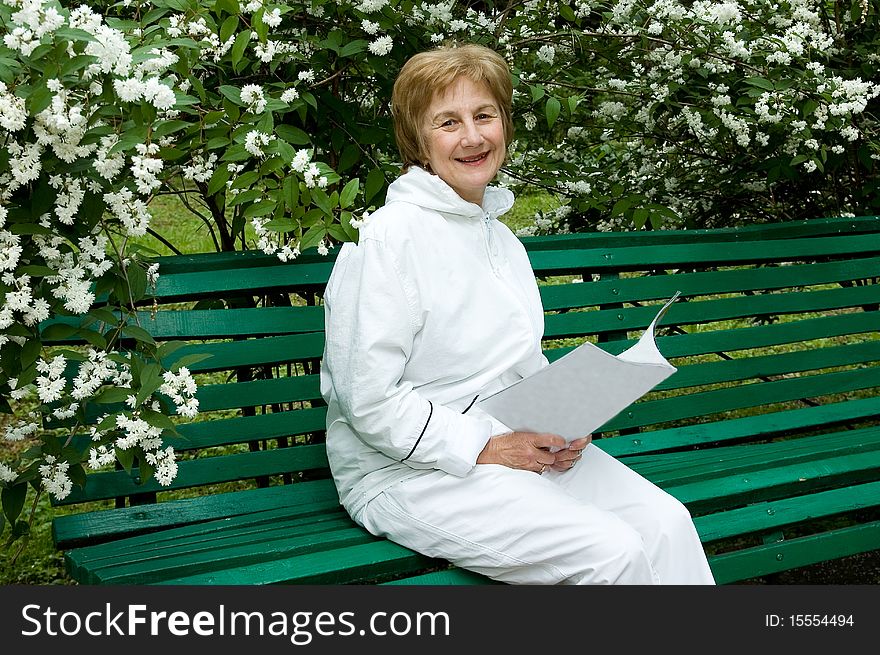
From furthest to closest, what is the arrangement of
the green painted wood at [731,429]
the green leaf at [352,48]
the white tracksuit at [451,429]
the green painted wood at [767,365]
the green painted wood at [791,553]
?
the green painted wood at [767,365] → the green painted wood at [731,429] → the green leaf at [352,48] → the green painted wood at [791,553] → the white tracksuit at [451,429]

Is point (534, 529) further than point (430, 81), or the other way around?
point (430, 81)

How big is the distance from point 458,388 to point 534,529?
44cm

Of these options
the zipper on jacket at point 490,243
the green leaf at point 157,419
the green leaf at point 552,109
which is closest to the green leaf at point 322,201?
the zipper on jacket at point 490,243

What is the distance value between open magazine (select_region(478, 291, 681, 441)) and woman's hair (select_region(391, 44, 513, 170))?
2.42 feet

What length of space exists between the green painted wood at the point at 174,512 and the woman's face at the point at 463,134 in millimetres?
961

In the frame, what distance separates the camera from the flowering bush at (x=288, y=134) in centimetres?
234

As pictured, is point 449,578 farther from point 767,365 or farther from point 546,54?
point 546,54

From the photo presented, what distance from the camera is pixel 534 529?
254cm

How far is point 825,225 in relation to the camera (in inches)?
178

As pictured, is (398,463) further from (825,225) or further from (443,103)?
(825,225)

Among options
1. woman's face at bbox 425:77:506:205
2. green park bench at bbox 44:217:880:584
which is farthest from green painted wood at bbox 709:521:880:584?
woman's face at bbox 425:77:506:205

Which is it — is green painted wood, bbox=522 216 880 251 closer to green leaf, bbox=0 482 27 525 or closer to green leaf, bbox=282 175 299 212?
green leaf, bbox=282 175 299 212

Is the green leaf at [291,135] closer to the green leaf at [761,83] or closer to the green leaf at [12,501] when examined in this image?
the green leaf at [12,501]

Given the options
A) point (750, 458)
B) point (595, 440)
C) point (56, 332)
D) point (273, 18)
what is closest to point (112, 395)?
point (56, 332)
